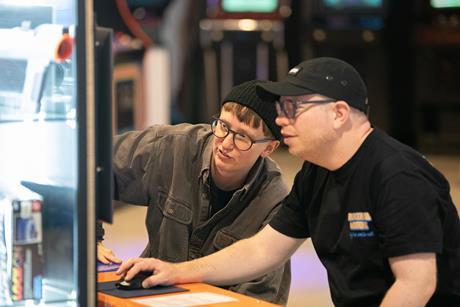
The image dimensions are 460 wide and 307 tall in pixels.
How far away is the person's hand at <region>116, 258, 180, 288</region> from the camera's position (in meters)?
3.08

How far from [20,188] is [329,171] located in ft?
3.15

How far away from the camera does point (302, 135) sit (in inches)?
110

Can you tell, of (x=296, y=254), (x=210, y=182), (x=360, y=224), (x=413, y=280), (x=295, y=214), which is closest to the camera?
(x=413, y=280)

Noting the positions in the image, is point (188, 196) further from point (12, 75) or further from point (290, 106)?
point (12, 75)

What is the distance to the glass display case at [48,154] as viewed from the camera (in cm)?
217

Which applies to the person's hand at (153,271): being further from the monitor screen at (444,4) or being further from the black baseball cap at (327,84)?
the monitor screen at (444,4)

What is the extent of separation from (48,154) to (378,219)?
917mm

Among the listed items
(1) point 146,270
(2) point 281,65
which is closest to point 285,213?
(1) point 146,270

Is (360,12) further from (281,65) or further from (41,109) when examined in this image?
(41,109)

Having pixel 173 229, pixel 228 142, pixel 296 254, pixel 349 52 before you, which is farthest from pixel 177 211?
pixel 349 52

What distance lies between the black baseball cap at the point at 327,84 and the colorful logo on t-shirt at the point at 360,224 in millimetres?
292

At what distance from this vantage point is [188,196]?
3609mm

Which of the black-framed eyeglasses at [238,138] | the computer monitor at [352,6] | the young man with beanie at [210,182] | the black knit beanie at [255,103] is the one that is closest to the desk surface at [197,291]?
the young man with beanie at [210,182]

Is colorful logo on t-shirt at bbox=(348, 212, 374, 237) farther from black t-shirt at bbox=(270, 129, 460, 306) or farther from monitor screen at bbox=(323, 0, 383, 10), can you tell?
monitor screen at bbox=(323, 0, 383, 10)
